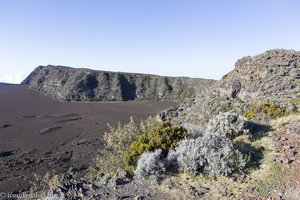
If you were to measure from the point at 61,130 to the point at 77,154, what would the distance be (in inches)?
539

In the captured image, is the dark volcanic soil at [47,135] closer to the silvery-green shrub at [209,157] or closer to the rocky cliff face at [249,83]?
the rocky cliff face at [249,83]

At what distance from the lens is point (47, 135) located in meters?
47.7

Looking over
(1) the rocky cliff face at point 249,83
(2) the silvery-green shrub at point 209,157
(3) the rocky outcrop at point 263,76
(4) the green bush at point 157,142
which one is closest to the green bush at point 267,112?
(4) the green bush at point 157,142

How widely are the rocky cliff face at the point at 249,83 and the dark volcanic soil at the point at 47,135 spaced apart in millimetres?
12962

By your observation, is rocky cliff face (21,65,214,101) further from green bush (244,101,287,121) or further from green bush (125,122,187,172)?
green bush (125,122,187,172)

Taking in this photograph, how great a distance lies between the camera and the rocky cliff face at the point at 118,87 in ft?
312

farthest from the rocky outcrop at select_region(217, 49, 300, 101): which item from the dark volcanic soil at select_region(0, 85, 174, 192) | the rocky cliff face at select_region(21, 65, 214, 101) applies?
the rocky cliff face at select_region(21, 65, 214, 101)

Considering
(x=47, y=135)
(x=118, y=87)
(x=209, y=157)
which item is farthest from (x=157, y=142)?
(x=118, y=87)

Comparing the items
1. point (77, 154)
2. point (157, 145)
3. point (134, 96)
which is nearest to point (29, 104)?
point (134, 96)

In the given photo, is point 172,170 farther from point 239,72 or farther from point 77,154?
point 77,154

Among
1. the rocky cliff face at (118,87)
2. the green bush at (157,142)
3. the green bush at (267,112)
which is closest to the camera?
the green bush at (157,142)

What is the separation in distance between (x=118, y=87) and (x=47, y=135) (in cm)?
5264

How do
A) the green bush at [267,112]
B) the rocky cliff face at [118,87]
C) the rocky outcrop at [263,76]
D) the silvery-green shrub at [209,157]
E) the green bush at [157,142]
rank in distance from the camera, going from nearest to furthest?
1. the silvery-green shrub at [209,157]
2. the green bush at [157,142]
3. the green bush at [267,112]
4. the rocky outcrop at [263,76]
5. the rocky cliff face at [118,87]

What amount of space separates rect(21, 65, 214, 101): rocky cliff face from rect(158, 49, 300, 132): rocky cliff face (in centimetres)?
5566
